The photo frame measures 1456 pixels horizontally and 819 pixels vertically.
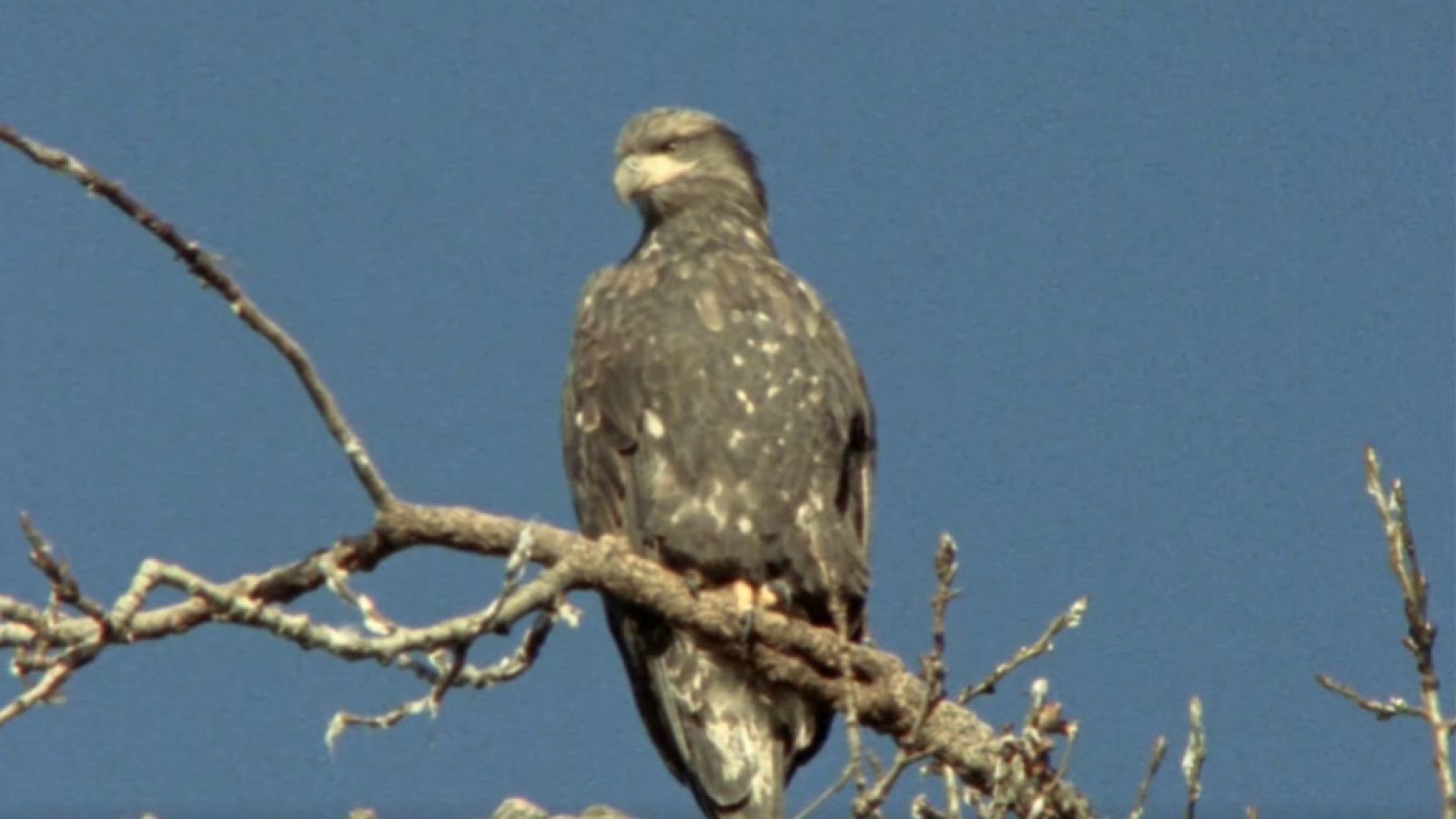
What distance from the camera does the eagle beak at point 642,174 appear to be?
729 centimetres

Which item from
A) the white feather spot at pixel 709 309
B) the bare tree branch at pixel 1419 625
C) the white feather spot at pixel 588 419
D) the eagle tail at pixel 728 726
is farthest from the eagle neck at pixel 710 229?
the bare tree branch at pixel 1419 625

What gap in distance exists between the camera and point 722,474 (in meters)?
5.98

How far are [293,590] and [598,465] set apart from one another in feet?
4.94

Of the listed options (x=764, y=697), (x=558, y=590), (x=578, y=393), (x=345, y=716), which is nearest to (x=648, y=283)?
(x=578, y=393)

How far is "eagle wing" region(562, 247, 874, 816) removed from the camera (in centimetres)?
592

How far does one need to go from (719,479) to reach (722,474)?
0.05 feet

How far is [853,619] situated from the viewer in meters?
6.05

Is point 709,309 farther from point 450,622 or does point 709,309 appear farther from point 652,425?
point 450,622

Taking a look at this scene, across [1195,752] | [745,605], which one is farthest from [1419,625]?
[745,605]

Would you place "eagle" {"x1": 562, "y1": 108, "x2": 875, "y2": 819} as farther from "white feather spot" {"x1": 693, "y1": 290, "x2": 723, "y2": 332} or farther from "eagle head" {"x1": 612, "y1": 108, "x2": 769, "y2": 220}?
"eagle head" {"x1": 612, "y1": 108, "x2": 769, "y2": 220}

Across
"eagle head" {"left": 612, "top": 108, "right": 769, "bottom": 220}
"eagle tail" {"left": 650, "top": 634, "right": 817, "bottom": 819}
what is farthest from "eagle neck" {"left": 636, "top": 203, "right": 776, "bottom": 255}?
"eagle tail" {"left": 650, "top": 634, "right": 817, "bottom": 819}

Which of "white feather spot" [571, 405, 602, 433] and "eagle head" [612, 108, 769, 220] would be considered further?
"eagle head" [612, 108, 769, 220]

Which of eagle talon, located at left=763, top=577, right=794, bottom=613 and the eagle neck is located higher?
the eagle neck

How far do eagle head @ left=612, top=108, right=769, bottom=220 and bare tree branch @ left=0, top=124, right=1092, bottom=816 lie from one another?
73.7 inches
